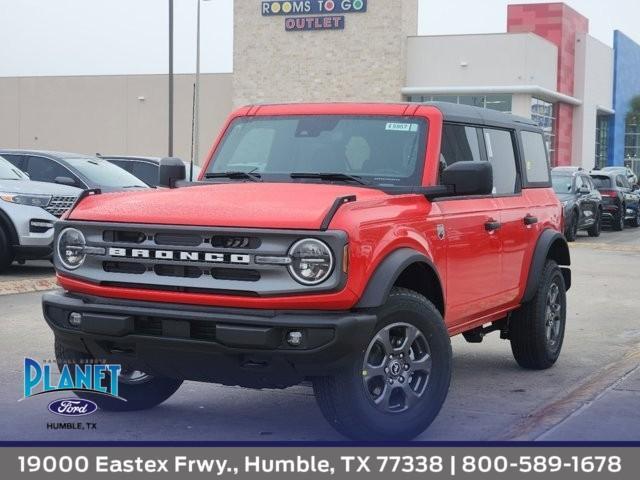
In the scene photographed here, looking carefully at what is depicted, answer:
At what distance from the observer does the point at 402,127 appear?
6.68 metres

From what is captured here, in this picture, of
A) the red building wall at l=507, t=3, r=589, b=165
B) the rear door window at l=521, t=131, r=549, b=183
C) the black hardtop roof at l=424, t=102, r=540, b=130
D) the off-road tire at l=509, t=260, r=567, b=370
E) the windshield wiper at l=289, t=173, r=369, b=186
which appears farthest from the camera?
the red building wall at l=507, t=3, r=589, b=165

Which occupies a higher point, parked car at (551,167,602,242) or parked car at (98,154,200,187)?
parked car at (98,154,200,187)

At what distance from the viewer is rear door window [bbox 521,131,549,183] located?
824cm

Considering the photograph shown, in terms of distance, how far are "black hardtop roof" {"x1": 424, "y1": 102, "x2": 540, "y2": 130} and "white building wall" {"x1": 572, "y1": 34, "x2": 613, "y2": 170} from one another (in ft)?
176

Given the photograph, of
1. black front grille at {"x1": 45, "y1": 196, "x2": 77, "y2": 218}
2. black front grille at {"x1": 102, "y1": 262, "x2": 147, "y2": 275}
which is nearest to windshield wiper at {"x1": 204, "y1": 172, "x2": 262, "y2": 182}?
black front grille at {"x1": 102, "y1": 262, "x2": 147, "y2": 275}

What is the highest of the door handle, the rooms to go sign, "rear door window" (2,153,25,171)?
the rooms to go sign

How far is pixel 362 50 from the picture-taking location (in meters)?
53.5

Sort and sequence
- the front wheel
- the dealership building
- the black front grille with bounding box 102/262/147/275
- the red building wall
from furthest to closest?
the red building wall, the dealership building, the front wheel, the black front grille with bounding box 102/262/147/275

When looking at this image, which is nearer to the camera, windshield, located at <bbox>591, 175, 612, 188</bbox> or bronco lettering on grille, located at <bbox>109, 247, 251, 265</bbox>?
bronco lettering on grille, located at <bbox>109, 247, 251, 265</bbox>

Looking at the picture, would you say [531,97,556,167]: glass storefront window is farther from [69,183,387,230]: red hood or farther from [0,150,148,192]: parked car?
[69,183,387,230]: red hood

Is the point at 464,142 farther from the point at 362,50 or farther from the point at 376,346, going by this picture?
the point at 362,50

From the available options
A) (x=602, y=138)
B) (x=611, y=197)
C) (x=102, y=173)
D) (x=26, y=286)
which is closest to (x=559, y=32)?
(x=602, y=138)

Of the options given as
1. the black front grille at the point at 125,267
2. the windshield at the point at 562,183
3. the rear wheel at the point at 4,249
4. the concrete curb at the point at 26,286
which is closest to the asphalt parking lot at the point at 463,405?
the black front grille at the point at 125,267
